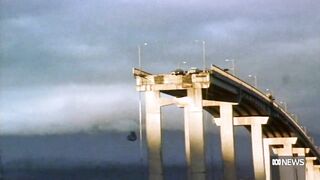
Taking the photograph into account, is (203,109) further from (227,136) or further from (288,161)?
(288,161)

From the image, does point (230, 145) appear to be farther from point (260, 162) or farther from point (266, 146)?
point (266, 146)

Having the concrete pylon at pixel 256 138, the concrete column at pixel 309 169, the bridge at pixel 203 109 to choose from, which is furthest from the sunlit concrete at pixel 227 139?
the concrete column at pixel 309 169

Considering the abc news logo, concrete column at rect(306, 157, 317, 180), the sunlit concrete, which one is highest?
the sunlit concrete

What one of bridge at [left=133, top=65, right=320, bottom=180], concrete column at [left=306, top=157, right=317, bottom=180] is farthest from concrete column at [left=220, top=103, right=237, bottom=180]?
concrete column at [left=306, top=157, right=317, bottom=180]

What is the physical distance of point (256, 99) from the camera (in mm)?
110125

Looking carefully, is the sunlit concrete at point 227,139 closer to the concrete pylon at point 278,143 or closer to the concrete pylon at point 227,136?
the concrete pylon at point 227,136

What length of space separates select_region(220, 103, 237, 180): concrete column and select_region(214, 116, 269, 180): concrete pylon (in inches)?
514

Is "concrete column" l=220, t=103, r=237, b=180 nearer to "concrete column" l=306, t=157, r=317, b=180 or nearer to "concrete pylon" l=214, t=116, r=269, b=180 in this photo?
"concrete pylon" l=214, t=116, r=269, b=180

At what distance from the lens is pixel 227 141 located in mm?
99000

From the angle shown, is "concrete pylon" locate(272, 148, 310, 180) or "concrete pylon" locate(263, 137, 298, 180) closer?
"concrete pylon" locate(263, 137, 298, 180)

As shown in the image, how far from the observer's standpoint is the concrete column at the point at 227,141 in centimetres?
9756

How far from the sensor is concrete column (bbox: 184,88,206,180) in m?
83.2

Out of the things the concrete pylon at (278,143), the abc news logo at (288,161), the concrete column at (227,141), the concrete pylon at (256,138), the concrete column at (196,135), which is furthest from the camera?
the abc news logo at (288,161)

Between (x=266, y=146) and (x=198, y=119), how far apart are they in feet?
214
